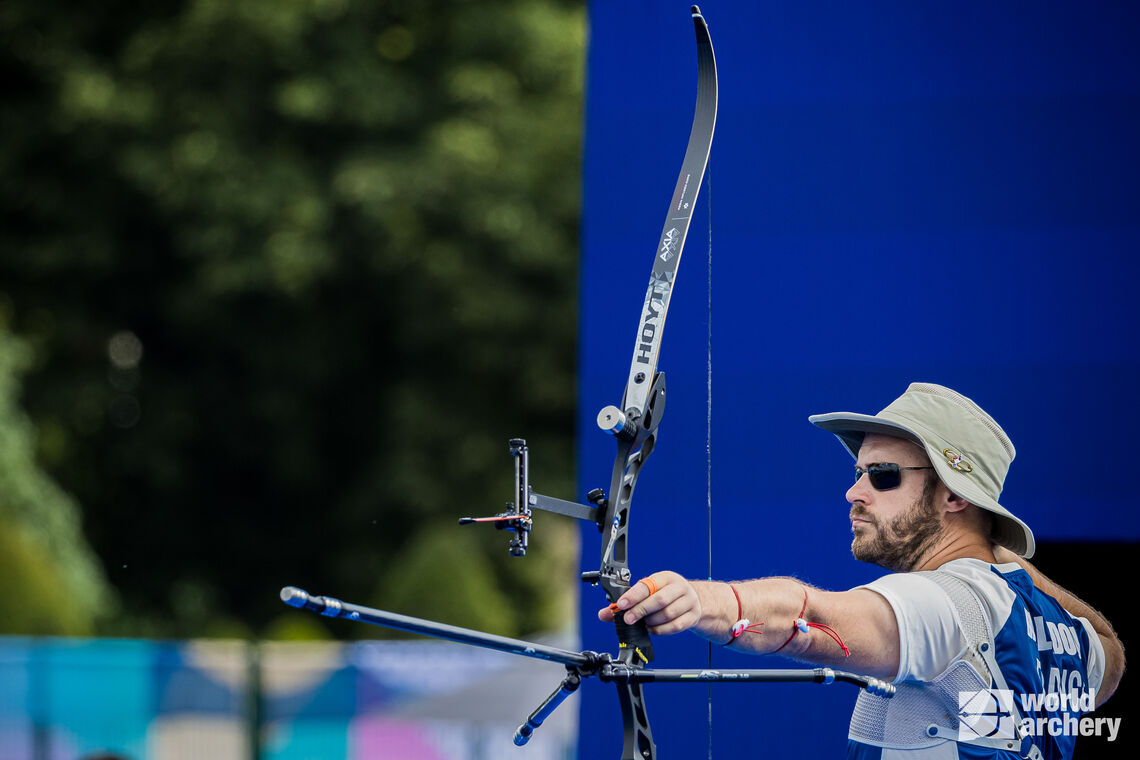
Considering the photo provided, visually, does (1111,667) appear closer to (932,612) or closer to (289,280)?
(932,612)

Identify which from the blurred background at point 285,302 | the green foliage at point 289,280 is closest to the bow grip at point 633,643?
the blurred background at point 285,302

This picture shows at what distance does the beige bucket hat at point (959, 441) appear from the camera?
2223mm

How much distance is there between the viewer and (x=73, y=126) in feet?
38.4

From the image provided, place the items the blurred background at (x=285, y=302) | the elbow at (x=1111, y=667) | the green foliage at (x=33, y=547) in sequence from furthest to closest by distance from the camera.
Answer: the blurred background at (x=285, y=302)
the green foliage at (x=33, y=547)
the elbow at (x=1111, y=667)

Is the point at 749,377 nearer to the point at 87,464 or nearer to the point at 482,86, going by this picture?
the point at 482,86

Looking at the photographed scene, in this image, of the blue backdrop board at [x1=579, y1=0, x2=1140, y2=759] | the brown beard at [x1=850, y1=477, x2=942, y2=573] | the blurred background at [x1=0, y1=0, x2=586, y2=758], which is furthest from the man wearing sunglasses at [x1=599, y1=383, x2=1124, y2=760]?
the blurred background at [x1=0, y1=0, x2=586, y2=758]

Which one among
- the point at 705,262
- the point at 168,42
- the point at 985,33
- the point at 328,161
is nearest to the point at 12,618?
the point at 328,161

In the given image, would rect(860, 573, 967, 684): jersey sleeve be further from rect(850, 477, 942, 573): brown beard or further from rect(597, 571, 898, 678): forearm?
rect(850, 477, 942, 573): brown beard

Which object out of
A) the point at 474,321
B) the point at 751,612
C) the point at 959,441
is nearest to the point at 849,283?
the point at 959,441

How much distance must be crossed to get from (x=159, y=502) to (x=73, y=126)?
12.0ft

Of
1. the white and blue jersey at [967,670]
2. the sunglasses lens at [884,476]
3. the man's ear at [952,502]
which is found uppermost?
the sunglasses lens at [884,476]

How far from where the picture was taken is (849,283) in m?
2.94

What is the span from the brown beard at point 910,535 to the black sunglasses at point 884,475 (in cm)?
5

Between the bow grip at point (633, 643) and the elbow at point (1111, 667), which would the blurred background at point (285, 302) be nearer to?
the elbow at point (1111, 667)
